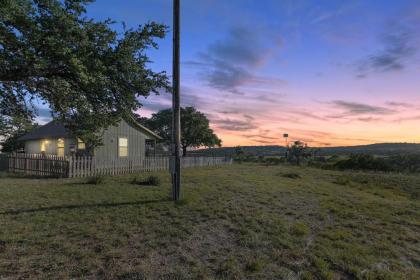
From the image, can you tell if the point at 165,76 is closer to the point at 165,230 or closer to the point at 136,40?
the point at 136,40

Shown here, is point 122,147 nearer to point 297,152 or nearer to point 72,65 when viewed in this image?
point 72,65

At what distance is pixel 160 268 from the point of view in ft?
13.8

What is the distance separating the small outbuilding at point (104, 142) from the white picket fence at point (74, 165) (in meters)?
3.20

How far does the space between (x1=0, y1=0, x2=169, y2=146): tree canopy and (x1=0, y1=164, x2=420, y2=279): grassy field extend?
9.43 feet

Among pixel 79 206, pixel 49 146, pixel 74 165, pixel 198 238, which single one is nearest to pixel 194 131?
pixel 49 146

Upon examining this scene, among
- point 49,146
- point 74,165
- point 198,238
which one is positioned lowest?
point 198,238

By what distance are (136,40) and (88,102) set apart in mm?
2441

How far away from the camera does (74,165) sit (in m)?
15.2

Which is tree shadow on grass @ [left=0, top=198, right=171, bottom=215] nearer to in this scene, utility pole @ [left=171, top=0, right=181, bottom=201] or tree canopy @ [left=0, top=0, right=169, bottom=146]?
utility pole @ [left=171, top=0, right=181, bottom=201]

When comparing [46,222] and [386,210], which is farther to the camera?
[386,210]

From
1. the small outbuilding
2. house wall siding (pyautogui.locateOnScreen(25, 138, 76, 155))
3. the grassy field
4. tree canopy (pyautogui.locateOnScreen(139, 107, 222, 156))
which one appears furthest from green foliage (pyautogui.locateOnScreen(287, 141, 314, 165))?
the grassy field

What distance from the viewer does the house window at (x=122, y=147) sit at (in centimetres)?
2296

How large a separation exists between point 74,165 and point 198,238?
12.0 metres

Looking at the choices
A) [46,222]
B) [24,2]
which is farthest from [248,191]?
[24,2]
